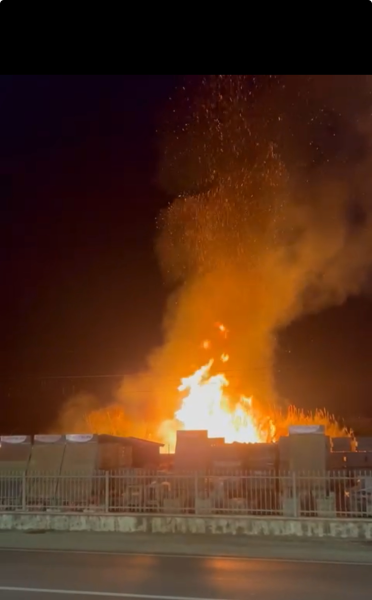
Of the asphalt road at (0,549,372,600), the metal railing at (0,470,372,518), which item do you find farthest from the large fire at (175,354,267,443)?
the asphalt road at (0,549,372,600)

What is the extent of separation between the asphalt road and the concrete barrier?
2657 mm

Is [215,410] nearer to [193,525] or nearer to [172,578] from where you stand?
[193,525]

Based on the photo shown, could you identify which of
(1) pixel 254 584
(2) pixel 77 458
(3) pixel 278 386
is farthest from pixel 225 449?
(3) pixel 278 386

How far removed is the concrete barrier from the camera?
1456 centimetres

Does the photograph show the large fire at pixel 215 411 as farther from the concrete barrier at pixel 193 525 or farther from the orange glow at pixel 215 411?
the concrete barrier at pixel 193 525

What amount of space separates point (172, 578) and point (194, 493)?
5416mm

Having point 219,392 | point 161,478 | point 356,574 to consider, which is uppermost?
point 219,392

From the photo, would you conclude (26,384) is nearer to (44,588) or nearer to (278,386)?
(278,386)

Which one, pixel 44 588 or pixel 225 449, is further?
pixel 225 449

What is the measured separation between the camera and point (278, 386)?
43.4 meters

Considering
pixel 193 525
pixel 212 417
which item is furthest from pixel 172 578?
pixel 212 417

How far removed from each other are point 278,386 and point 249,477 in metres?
28.2

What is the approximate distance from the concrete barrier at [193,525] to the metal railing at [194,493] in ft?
0.76

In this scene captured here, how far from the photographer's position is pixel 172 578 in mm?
10492
